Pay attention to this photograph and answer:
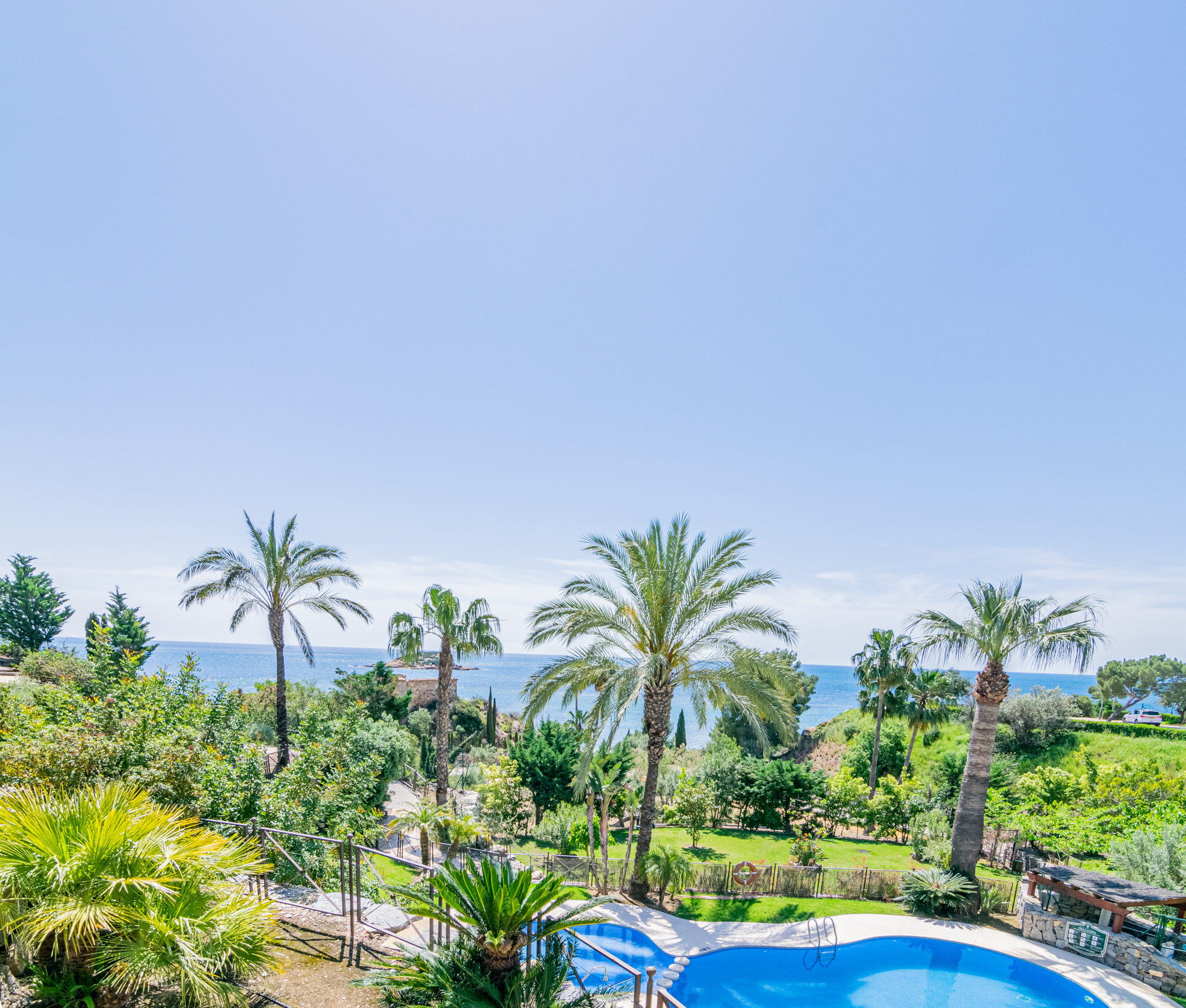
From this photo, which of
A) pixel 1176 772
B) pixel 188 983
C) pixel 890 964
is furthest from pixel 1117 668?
pixel 188 983

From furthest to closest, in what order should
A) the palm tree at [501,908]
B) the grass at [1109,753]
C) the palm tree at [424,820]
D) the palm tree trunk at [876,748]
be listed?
the palm tree trunk at [876,748], the grass at [1109,753], the palm tree at [424,820], the palm tree at [501,908]

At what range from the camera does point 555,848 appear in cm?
1836

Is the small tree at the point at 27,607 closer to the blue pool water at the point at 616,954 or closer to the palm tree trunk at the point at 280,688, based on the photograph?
the palm tree trunk at the point at 280,688

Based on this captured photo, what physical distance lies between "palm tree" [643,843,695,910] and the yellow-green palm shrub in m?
10.7

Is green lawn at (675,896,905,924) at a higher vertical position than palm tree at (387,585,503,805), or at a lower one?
lower

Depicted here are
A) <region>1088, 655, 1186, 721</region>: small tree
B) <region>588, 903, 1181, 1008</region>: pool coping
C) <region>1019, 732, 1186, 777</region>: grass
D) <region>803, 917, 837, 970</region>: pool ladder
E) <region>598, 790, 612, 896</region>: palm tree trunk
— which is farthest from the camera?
<region>1088, 655, 1186, 721</region>: small tree

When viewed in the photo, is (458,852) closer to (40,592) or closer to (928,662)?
(928,662)

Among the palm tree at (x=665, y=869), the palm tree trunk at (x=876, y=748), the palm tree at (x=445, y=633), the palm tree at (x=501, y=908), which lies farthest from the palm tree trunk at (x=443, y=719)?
the palm tree trunk at (x=876, y=748)

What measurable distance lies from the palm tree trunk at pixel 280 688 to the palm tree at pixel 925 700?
85.6 feet

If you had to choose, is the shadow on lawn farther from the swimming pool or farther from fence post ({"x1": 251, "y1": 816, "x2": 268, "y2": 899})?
fence post ({"x1": 251, "y1": 816, "x2": 268, "y2": 899})

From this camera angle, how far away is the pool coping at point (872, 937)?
37.6ft

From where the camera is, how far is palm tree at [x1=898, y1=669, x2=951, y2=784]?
2891 centimetres

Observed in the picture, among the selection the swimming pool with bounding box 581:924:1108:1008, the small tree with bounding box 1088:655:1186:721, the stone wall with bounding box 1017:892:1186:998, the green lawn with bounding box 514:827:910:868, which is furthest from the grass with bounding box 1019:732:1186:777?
the small tree with bounding box 1088:655:1186:721

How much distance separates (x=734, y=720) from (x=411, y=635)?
2338cm
